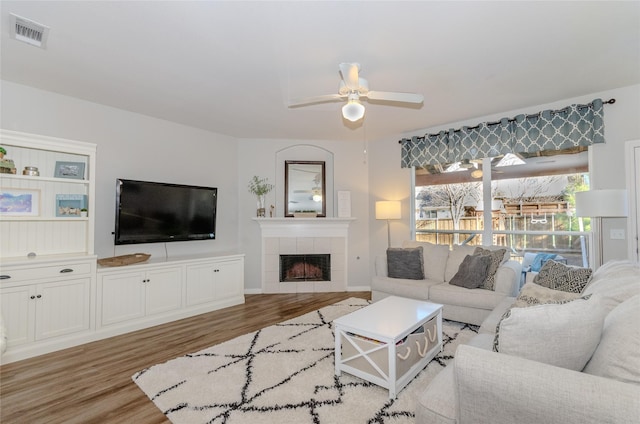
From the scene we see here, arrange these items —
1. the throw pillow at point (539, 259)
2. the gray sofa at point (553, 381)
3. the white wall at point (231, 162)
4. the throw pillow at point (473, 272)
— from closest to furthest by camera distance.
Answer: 1. the gray sofa at point (553, 381)
2. the white wall at point (231, 162)
3. the throw pillow at point (473, 272)
4. the throw pillow at point (539, 259)

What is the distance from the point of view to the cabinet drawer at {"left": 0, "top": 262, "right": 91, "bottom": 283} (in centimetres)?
269

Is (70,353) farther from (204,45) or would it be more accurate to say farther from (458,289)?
(458,289)

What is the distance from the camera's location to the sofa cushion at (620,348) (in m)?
1.09

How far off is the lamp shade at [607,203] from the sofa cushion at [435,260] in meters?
1.59

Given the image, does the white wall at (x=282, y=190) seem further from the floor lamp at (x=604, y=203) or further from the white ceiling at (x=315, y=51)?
the floor lamp at (x=604, y=203)

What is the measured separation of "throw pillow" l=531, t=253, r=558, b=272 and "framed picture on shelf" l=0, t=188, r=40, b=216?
5775 millimetres

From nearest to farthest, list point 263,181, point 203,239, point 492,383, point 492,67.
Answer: point 492,383, point 492,67, point 203,239, point 263,181

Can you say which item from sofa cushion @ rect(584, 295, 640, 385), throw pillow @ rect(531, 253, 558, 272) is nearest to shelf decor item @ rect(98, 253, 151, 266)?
sofa cushion @ rect(584, 295, 640, 385)

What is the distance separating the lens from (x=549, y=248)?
390 centimetres

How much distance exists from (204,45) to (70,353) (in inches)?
122

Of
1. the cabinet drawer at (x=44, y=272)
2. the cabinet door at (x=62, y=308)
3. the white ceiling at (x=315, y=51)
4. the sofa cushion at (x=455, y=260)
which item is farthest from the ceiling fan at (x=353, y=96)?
the cabinet door at (x=62, y=308)

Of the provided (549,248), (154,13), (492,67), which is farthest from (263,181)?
(549,248)

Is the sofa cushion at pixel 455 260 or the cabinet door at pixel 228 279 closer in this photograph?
the sofa cushion at pixel 455 260

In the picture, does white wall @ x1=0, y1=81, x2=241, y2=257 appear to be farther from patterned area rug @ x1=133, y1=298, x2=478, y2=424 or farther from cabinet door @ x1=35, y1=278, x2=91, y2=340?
patterned area rug @ x1=133, y1=298, x2=478, y2=424
